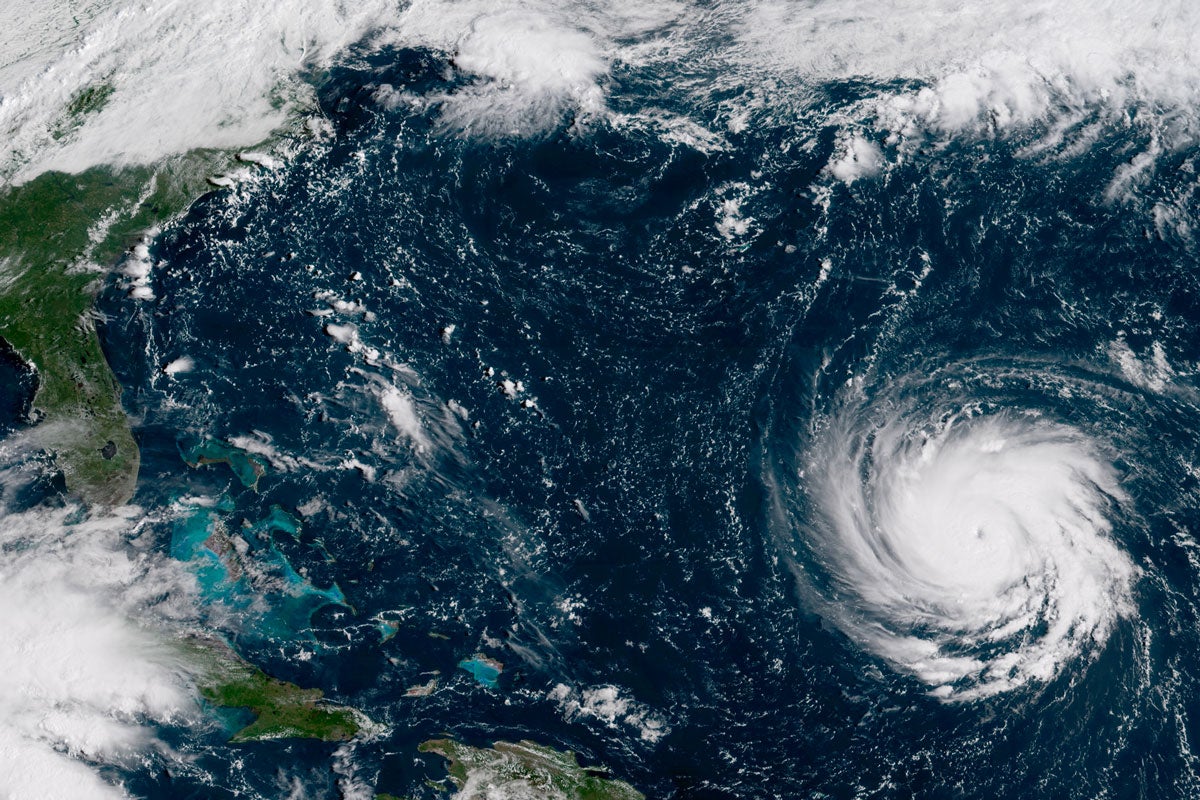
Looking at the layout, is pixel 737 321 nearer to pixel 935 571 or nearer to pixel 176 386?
pixel 935 571

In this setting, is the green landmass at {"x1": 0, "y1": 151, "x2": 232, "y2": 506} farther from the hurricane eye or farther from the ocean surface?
the hurricane eye

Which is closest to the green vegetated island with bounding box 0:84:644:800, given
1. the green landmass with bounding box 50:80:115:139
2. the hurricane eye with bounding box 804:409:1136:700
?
the green landmass with bounding box 50:80:115:139

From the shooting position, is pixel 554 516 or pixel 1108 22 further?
pixel 1108 22

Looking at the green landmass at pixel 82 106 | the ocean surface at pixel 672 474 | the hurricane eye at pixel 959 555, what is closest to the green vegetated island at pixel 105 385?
the ocean surface at pixel 672 474

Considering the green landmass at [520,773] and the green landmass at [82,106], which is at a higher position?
the green landmass at [82,106]

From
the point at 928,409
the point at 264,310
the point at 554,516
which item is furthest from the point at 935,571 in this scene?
the point at 264,310

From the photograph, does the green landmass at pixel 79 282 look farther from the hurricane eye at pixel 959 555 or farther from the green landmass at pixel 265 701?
the hurricane eye at pixel 959 555
